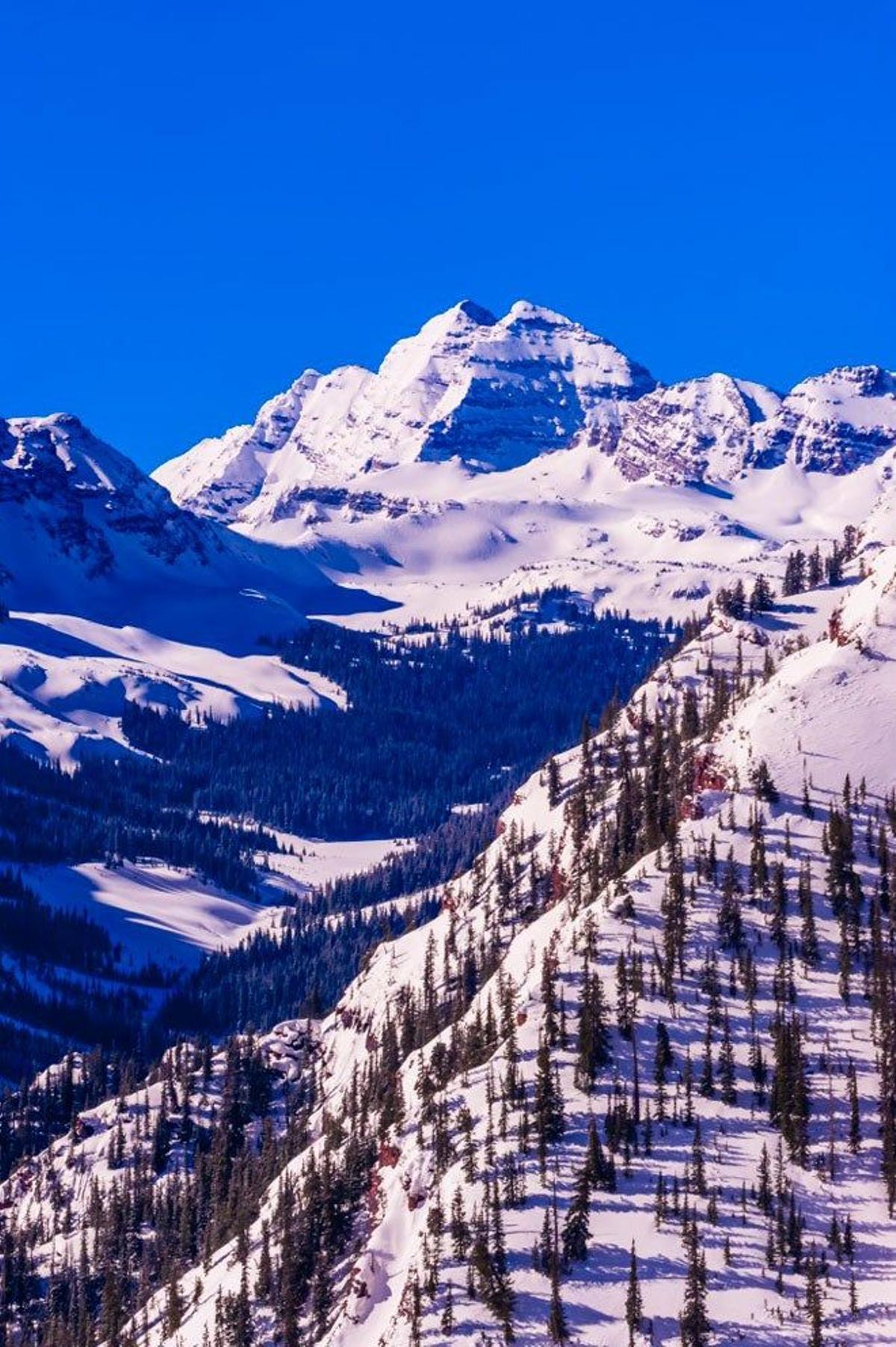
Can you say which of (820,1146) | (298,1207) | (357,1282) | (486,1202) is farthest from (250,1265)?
(820,1146)

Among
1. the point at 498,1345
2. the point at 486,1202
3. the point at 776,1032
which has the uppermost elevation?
the point at 776,1032

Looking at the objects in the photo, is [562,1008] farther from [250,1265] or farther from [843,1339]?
[843,1339]

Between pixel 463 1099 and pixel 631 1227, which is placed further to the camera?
pixel 463 1099

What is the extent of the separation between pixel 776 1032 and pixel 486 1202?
3488 cm

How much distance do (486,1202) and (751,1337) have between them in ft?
78.5

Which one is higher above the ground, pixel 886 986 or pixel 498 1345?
pixel 886 986

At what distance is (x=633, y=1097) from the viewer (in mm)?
171125

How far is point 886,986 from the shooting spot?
617 feet

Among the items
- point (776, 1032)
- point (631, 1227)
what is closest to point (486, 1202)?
point (631, 1227)

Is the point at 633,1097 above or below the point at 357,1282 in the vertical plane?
above

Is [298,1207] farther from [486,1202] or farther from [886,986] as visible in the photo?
[886,986]

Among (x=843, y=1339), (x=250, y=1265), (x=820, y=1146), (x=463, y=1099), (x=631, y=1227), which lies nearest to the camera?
(x=843, y=1339)

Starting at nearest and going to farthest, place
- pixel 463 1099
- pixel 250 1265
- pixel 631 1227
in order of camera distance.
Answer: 1. pixel 631 1227
2. pixel 463 1099
3. pixel 250 1265

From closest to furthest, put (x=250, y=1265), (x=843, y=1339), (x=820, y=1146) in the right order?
1. (x=843, y=1339)
2. (x=820, y=1146)
3. (x=250, y=1265)
